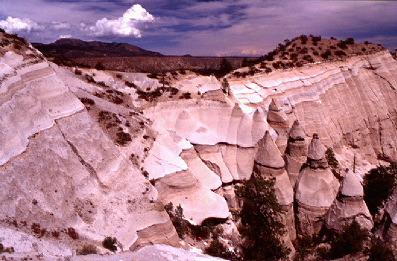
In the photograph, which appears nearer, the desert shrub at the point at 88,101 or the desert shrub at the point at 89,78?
the desert shrub at the point at 88,101

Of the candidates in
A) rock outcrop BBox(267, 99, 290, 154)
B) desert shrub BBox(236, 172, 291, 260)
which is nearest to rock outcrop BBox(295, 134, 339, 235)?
desert shrub BBox(236, 172, 291, 260)

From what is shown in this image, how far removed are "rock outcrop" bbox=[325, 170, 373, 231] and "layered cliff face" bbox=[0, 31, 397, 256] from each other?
0.06 m

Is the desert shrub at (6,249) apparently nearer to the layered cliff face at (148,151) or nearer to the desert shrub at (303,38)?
the layered cliff face at (148,151)

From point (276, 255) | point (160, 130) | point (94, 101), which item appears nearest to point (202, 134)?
point (160, 130)

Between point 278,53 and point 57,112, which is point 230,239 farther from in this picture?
point 278,53

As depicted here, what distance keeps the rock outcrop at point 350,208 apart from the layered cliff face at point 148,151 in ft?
0.18

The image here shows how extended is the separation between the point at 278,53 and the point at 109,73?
24153mm

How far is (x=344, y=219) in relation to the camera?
1383cm

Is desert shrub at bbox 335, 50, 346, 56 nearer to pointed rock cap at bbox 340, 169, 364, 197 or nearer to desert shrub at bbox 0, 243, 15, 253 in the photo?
pointed rock cap at bbox 340, 169, 364, 197

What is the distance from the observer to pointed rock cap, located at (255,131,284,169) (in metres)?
16.4

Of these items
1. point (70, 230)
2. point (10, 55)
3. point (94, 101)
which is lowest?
point (70, 230)

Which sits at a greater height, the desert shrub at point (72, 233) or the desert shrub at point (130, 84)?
the desert shrub at point (130, 84)

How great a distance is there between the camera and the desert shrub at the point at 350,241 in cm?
1230

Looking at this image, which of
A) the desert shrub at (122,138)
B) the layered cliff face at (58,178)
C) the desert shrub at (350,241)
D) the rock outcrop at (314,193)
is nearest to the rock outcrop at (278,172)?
the rock outcrop at (314,193)
